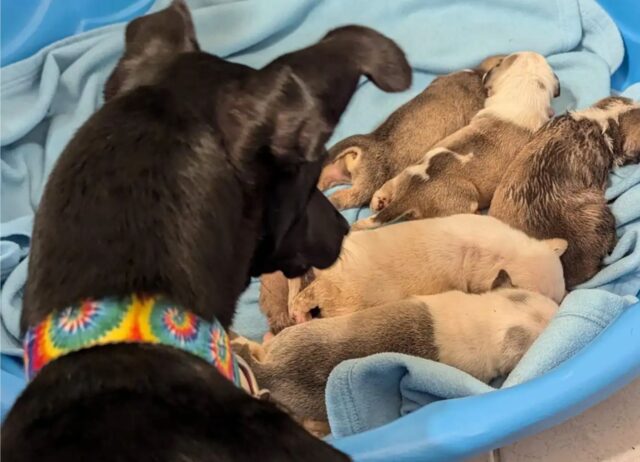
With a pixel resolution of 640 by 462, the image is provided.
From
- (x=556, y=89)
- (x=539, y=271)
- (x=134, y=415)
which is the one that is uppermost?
(x=134, y=415)

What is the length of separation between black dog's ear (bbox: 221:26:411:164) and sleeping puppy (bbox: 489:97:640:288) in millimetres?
1115

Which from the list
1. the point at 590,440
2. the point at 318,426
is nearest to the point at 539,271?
the point at 590,440

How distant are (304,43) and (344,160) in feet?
1.65

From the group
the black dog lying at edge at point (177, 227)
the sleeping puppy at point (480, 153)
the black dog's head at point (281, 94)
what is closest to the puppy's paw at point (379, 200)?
the sleeping puppy at point (480, 153)

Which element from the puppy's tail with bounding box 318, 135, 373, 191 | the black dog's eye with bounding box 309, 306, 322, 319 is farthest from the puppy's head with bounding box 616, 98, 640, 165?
the black dog's eye with bounding box 309, 306, 322, 319

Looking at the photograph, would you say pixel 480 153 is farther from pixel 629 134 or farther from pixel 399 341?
pixel 399 341

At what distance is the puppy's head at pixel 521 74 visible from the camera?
2.30m

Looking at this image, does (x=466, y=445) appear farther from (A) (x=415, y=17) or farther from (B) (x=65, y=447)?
(A) (x=415, y=17)

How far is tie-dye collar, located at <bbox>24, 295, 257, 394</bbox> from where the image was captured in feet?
2.67

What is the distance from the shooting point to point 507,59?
239 cm

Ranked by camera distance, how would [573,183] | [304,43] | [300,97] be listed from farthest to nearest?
1. [304,43]
2. [573,183]
3. [300,97]

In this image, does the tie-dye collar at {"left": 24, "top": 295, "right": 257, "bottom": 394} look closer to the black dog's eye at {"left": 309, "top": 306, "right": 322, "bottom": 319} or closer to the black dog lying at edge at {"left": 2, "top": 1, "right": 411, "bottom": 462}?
the black dog lying at edge at {"left": 2, "top": 1, "right": 411, "bottom": 462}

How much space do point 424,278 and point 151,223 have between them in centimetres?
112

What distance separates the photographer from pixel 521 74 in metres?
2.32
